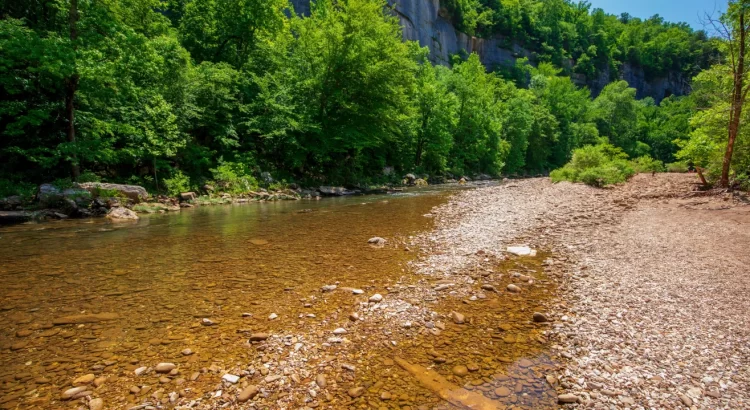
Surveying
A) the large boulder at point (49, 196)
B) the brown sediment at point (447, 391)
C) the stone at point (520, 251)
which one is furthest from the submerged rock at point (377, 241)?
the large boulder at point (49, 196)

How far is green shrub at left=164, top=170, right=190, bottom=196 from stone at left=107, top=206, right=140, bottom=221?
450 centimetres

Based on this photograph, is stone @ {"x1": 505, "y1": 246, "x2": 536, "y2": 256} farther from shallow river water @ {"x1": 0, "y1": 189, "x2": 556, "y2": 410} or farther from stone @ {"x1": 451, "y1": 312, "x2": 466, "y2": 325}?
stone @ {"x1": 451, "y1": 312, "x2": 466, "y2": 325}

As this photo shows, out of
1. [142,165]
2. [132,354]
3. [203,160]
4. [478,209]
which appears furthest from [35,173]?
[478,209]

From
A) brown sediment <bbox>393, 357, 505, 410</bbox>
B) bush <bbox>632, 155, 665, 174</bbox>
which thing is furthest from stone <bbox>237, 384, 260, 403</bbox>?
bush <bbox>632, 155, 665, 174</bbox>

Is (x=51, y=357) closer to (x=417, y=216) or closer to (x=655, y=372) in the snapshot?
(x=655, y=372)

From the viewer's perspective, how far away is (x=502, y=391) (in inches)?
134

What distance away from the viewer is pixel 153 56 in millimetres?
16422

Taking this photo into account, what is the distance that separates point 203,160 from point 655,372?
73.4ft

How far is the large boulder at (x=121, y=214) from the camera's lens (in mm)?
13406

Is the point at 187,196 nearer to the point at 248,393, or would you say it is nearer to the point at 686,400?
the point at 248,393

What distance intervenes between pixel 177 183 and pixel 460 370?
19.6m

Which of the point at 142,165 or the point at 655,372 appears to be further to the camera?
the point at 142,165

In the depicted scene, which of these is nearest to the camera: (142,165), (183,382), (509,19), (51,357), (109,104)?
(183,382)

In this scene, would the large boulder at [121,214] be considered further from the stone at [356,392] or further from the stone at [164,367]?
the stone at [356,392]
